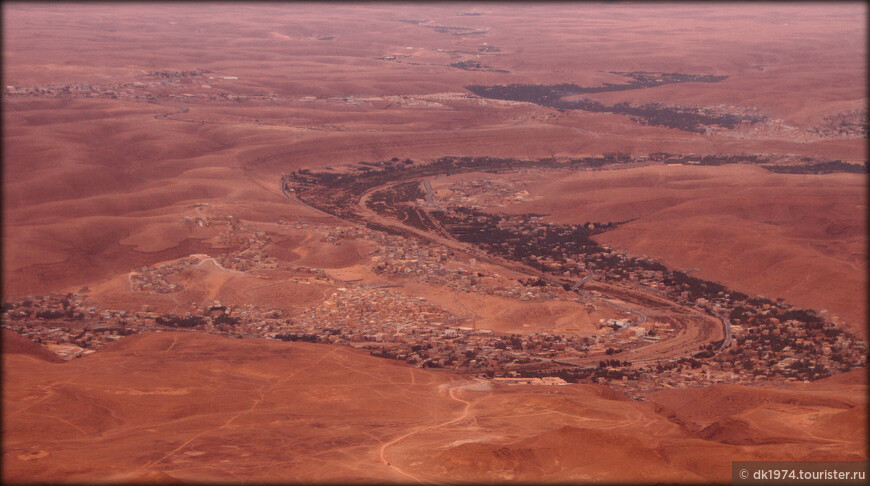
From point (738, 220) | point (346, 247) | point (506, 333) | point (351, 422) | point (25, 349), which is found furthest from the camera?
point (738, 220)

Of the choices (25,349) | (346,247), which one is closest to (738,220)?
(346,247)

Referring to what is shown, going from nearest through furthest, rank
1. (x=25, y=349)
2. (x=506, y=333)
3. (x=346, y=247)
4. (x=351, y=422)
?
(x=351, y=422)
(x=25, y=349)
(x=506, y=333)
(x=346, y=247)

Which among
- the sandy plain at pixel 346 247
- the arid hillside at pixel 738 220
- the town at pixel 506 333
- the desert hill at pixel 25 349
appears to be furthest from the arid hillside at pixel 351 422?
the arid hillside at pixel 738 220

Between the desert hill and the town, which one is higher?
the desert hill

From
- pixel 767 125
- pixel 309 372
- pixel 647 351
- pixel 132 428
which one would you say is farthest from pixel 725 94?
pixel 132 428

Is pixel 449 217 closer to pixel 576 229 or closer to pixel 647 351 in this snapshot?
pixel 576 229

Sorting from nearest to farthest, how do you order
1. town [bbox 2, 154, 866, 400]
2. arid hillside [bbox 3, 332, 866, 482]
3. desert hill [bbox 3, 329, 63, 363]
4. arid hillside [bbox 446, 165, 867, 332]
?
arid hillside [bbox 3, 332, 866, 482] < desert hill [bbox 3, 329, 63, 363] < town [bbox 2, 154, 866, 400] < arid hillside [bbox 446, 165, 867, 332]

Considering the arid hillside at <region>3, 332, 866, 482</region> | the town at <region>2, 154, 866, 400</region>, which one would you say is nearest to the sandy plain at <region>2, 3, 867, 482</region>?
the arid hillside at <region>3, 332, 866, 482</region>

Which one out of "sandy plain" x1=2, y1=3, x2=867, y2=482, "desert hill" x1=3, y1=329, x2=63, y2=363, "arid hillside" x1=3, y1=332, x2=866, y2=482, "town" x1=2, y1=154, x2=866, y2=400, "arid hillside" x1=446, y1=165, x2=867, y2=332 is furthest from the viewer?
"arid hillside" x1=446, y1=165, x2=867, y2=332

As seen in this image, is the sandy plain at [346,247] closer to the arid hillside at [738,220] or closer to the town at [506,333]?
the arid hillside at [738,220]

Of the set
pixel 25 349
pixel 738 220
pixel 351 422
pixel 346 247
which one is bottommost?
pixel 346 247

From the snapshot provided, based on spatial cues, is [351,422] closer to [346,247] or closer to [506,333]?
[506,333]

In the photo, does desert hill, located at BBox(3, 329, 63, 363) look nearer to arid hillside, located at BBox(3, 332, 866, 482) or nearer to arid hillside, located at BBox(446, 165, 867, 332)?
arid hillside, located at BBox(3, 332, 866, 482)
